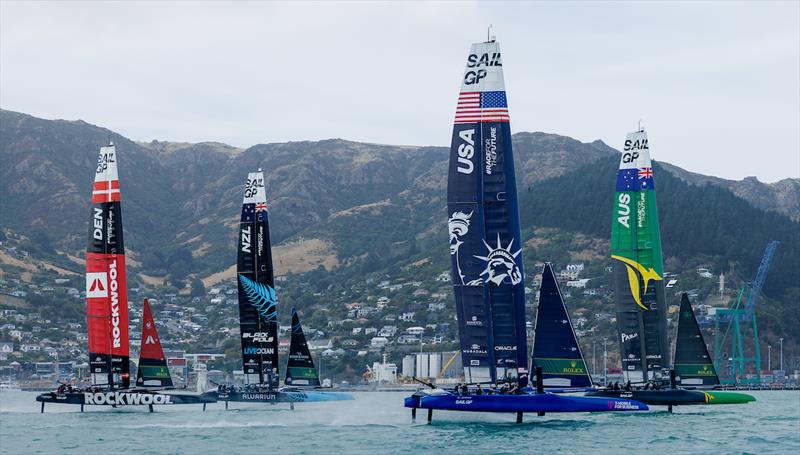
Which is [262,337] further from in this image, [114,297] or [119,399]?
[119,399]

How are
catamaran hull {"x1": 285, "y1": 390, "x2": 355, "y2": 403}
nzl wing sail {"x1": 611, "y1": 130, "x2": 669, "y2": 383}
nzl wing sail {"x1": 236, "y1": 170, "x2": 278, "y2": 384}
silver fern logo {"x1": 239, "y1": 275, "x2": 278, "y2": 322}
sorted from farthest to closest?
1. nzl wing sail {"x1": 236, "y1": 170, "x2": 278, "y2": 384}
2. silver fern logo {"x1": 239, "y1": 275, "x2": 278, "y2": 322}
3. catamaran hull {"x1": 285, "y1": 390, "x2": 355, "y2": 403}
4. nzl wing sail {"x1": 611, "y1": 130, "x2": 669, "y2": 383}

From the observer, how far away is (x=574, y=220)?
610 feet

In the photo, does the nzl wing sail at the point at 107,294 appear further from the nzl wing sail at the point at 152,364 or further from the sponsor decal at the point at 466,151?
the sponsor decal at the point at 466,151

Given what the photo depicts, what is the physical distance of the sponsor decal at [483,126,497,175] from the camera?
148 ft

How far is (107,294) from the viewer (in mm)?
65688

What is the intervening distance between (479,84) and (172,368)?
112308 mm

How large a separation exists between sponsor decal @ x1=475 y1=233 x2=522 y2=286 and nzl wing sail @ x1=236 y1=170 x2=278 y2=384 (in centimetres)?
2589

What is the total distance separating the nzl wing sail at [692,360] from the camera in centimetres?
6391

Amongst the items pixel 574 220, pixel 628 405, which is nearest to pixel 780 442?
pixel 628 405

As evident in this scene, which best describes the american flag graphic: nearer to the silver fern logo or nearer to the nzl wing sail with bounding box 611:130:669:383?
the nzl wing sail with bounding box 611:130:669:383

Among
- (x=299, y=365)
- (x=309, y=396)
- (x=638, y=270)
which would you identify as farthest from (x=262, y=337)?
(x=638, y=270)

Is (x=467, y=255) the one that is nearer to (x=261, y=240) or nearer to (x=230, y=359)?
(x=261, y=240)

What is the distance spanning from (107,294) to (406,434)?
26638 mm

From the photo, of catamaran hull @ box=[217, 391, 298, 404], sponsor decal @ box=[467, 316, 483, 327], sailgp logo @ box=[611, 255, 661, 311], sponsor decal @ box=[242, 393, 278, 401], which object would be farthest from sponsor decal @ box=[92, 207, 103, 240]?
sponsor decal @ box=[467, 316, 483, 327]
